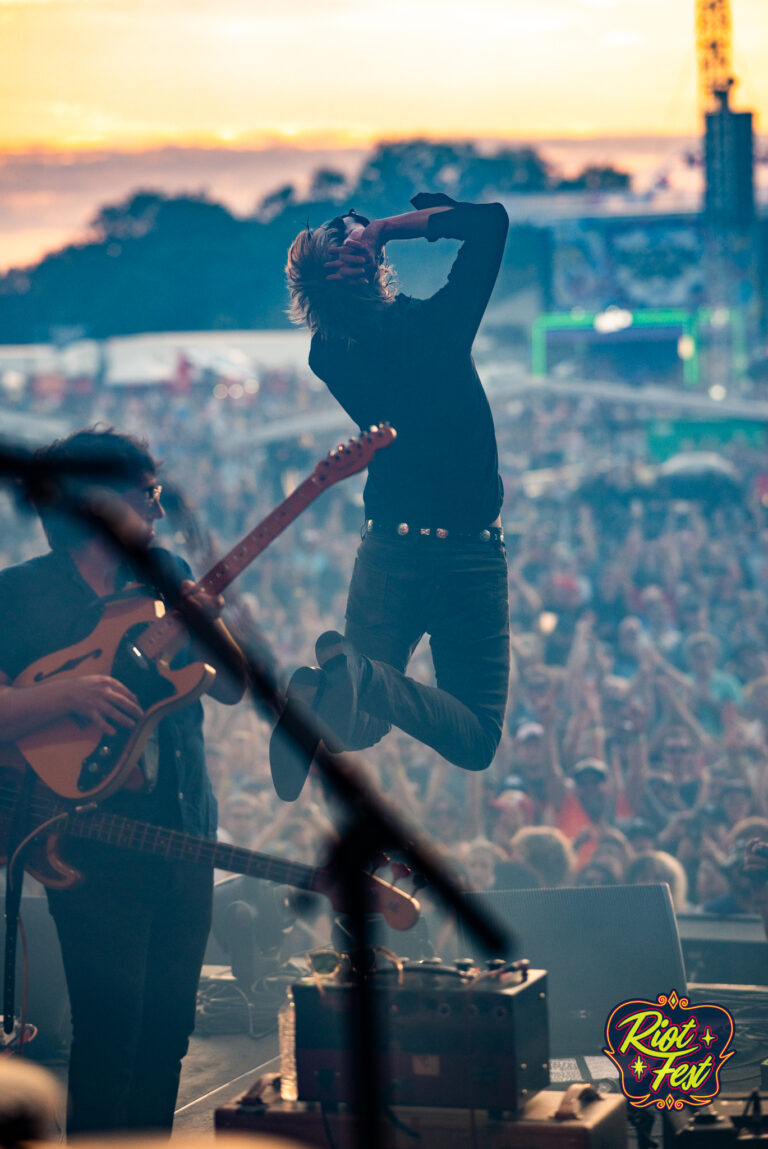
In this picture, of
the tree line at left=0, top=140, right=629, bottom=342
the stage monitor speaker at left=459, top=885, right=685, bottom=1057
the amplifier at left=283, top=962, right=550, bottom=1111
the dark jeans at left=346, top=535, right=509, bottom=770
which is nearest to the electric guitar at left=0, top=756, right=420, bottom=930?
the amplifier at left=283, top=962, right=550, bottom=1111

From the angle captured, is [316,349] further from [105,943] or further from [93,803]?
[105,943]

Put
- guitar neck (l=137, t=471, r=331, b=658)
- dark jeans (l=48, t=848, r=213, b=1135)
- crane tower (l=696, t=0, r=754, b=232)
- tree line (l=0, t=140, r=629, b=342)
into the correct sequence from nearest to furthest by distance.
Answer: dark jeans (l=48, t=848, r=213, b=1135)
guitar neck (l=137, t=471, r=331, b=658)
tree line (l=0, t=140, r=629, b=342)
crane tower (l=696, t=0, r=754, b=232)

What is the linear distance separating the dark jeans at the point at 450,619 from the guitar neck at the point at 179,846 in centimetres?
65

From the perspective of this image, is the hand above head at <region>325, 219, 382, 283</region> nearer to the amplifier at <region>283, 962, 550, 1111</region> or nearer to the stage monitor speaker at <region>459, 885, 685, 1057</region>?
the amplifier at <region>283, 962, 550, 1111</region>

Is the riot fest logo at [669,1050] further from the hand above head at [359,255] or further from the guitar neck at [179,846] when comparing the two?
the hand above head at [359,255]

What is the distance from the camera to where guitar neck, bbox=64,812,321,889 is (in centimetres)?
344

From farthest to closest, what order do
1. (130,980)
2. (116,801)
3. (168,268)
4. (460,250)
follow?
(168,268) → (460,250) → (116,801) → (130,980)

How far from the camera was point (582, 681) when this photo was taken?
8.54 meters

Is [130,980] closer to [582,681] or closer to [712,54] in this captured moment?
[582,681]

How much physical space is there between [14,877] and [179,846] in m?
A: 0.40

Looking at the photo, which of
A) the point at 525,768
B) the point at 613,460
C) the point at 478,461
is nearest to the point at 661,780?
the point at 525,768

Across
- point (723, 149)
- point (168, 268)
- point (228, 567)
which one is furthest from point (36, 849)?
point (168, 268)

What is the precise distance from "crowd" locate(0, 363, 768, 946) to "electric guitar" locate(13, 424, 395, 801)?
626 millimetres

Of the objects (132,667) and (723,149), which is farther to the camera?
(723,149)
